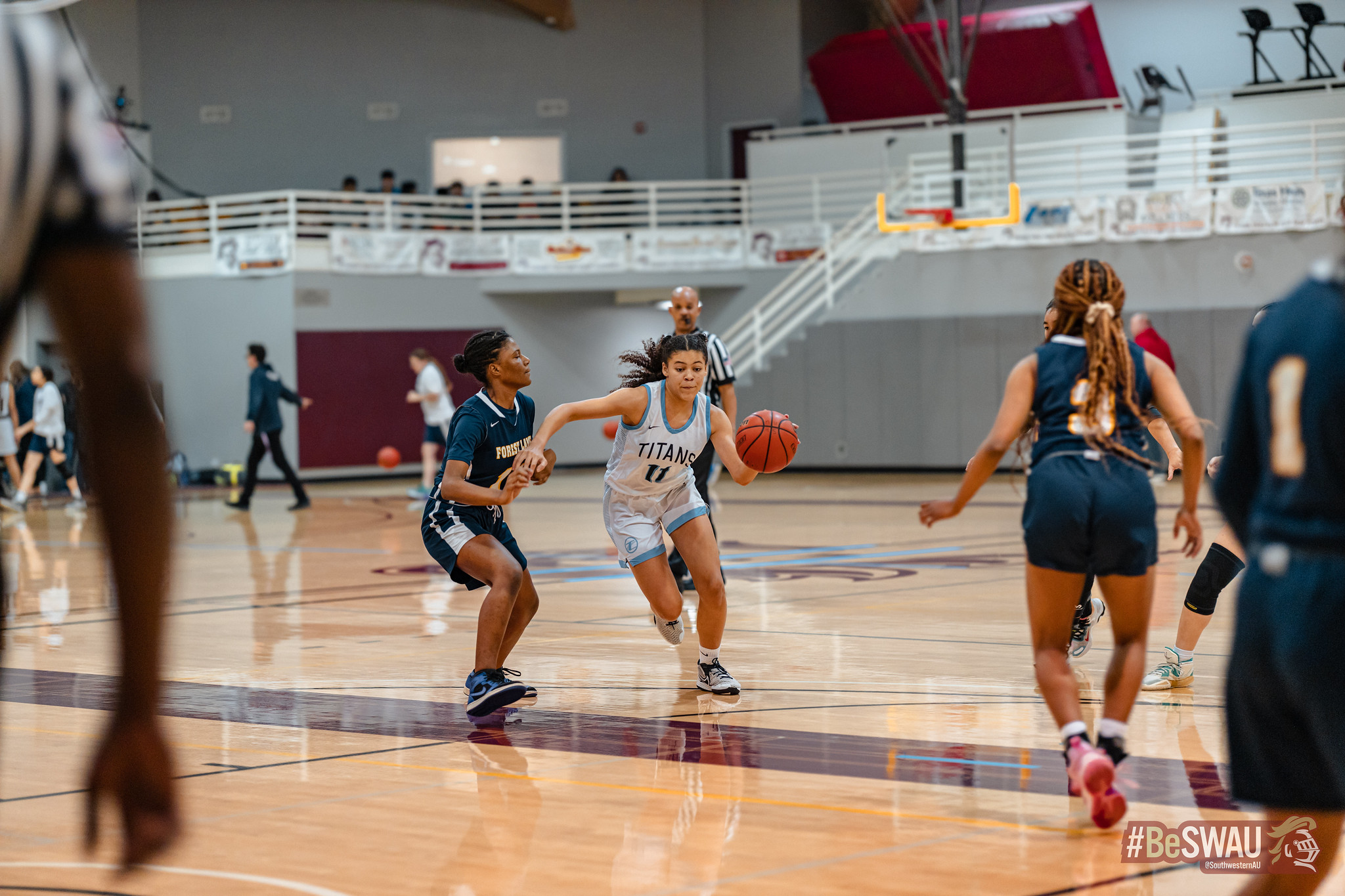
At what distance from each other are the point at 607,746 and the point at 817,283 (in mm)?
20070

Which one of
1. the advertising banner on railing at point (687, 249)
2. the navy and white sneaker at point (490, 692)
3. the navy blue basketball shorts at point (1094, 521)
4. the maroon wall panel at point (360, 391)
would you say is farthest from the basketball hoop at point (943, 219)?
the navy blue basketball shorts at point (1094, 521)

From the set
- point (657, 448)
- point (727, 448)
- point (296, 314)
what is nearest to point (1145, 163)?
point (296, 314)

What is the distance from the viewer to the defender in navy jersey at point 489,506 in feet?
21.7

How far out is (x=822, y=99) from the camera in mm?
29703

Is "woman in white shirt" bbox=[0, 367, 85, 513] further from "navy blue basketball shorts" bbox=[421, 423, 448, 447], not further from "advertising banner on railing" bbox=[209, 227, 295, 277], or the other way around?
"navy blue basketball shorts" bbox=[421, 423, 448, 447]

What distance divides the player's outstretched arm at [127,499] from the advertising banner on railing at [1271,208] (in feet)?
73.5

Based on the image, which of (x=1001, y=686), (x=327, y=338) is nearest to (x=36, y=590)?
(x=1001, y=686)

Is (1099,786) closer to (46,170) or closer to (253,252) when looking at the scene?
(46,170)

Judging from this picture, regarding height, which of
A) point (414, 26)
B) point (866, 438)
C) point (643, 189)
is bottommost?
point (866, 438)

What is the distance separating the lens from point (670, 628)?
7.68 meters

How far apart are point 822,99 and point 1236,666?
91.3 ft

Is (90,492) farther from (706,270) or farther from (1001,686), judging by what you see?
(706,270)

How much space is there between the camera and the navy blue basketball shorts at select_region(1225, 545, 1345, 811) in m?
2.67

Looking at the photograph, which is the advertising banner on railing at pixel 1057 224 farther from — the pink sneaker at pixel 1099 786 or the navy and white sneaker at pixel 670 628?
the pink sneaker at pixel 1099 786
